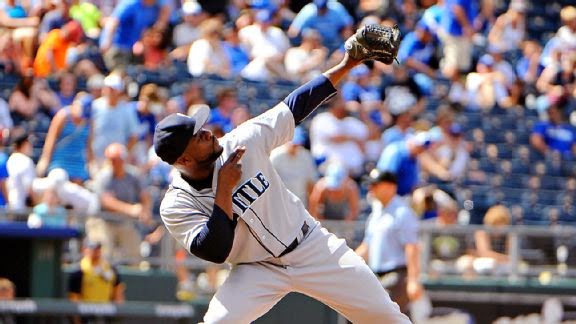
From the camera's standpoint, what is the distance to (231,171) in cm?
657

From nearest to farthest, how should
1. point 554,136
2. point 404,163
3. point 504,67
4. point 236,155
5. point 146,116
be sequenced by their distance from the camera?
point 236,155 → point 404,163 → point 146,116 → point 554,136 → point 504,67

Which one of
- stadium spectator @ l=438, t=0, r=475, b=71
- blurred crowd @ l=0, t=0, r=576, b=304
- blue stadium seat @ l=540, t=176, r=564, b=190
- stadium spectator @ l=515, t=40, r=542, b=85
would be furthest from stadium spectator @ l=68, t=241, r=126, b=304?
stadium spectator @ l=515, t=40, r=542, b=85

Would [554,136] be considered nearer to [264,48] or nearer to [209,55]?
[264,48]

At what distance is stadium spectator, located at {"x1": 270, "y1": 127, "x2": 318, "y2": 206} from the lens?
44.5ft

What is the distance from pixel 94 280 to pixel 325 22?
724 centimetres

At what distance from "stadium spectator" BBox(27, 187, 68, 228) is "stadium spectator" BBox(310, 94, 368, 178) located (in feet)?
11.5

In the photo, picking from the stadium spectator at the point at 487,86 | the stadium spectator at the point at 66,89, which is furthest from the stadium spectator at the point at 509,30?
the stadium spectator at the point at 66,89

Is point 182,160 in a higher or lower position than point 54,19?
higher

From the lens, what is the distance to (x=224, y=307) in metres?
6.79

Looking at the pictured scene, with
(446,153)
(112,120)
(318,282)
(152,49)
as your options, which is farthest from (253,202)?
(446,153)

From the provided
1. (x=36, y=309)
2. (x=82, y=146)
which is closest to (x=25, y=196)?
(x=82, y=146)

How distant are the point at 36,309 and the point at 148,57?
7.19 meters

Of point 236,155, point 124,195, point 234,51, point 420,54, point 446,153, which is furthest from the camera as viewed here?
point 420,54

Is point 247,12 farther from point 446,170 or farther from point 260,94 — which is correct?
point 446,170
